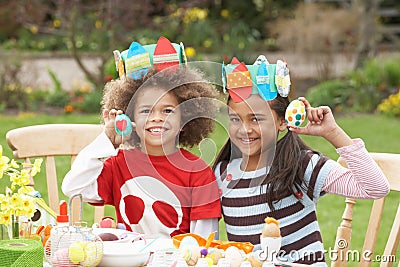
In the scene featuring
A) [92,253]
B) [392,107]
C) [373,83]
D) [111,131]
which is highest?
[111,131]

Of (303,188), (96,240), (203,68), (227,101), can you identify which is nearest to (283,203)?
(303,188)

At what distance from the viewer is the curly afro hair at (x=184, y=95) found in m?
2.30

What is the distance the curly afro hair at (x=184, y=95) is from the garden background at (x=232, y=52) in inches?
92.9

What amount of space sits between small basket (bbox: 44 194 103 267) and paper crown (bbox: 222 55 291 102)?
1.99 ft

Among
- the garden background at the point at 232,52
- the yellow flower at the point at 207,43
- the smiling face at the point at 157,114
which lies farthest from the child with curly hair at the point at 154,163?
the yellow flower at the point at 207,43

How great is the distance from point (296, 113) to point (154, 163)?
1.86 ft

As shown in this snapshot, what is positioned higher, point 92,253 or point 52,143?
point 52,143

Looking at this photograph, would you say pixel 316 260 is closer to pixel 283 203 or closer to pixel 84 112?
pixel 283 203

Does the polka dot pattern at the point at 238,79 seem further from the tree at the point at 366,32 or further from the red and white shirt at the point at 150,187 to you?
the tree at the point at 366,32

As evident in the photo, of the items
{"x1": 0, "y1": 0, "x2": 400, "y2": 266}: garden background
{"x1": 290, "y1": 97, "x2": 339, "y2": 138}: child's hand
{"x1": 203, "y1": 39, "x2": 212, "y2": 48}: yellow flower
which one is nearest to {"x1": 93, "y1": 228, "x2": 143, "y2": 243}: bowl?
{"x1": 290, "y1": 97, "x2": 339, "y2": 138}: child's hand

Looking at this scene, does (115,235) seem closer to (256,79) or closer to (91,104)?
(256,79)

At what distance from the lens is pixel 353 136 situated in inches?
278

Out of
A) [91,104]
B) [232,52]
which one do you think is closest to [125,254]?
[91,104]

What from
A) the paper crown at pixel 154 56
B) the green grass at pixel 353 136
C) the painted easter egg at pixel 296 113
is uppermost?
the paper crown at pixel 154 56
